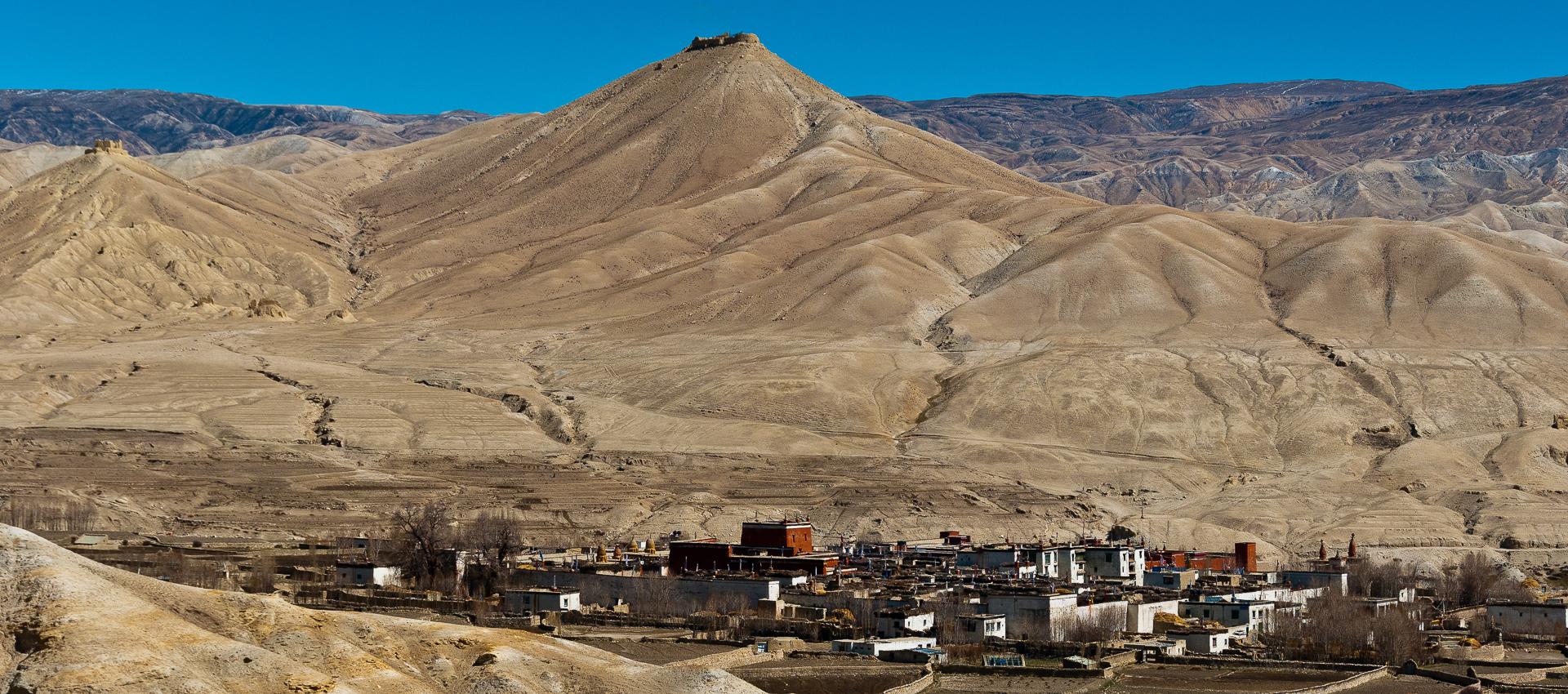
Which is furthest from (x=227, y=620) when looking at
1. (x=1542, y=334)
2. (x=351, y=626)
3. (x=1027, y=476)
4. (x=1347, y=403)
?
(x=1542, y=334)

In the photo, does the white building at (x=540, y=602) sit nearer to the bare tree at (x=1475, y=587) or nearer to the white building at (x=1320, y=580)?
the white building at (x=1320, y=580)

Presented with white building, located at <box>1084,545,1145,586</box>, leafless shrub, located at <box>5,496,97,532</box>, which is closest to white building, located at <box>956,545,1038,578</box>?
white building, located at <box>1084,545,1145,586</box>

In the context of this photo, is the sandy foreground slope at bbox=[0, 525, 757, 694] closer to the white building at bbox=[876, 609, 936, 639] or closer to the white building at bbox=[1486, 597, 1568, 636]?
the white building at bbox=[876, 609, 936, 639]

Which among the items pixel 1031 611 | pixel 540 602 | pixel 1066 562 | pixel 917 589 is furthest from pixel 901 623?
pixel 1066 562

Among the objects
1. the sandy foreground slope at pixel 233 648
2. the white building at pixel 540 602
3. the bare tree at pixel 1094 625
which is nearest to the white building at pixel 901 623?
the bare tree at pixel 1094 625

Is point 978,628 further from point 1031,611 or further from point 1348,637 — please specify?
point 1348,637

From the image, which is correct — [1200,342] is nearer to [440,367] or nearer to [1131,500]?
[1131,500]

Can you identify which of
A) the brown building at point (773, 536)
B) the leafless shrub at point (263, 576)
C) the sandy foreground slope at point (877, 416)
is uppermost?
the sandy foreground slope at point (877, 416)
